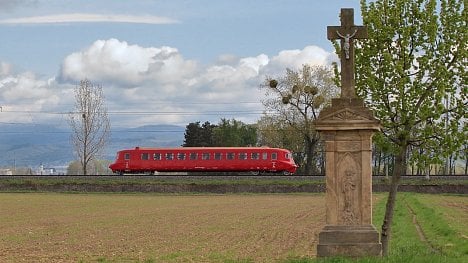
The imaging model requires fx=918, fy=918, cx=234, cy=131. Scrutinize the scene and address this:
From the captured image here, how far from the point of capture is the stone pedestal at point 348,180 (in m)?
18.1

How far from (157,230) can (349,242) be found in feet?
53.1

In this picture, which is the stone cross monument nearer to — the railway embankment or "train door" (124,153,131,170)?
the railway embankment

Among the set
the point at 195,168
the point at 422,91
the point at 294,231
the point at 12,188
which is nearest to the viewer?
the point at 422,91

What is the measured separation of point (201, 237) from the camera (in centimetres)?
3008

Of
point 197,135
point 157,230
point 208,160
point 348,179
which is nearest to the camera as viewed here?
point 348,179

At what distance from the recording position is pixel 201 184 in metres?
72.0

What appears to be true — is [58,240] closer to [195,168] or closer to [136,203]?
[136,203]

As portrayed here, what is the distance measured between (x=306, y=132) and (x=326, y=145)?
234ft

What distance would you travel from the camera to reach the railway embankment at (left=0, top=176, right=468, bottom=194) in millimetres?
67875

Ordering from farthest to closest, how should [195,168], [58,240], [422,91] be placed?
[195,168], [58,240], [422,91]

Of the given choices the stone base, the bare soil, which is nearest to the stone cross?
the stone base

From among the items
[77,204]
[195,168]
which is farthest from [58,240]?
[195,168]

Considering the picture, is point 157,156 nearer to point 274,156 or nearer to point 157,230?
point 274,156

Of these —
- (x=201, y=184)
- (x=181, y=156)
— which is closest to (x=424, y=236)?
(x=201, y=184)
